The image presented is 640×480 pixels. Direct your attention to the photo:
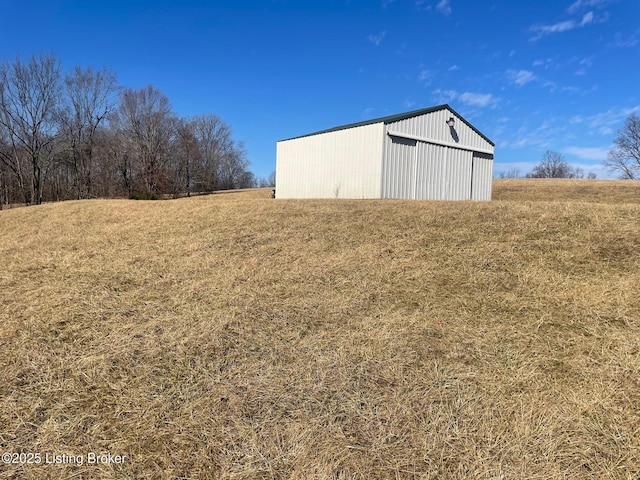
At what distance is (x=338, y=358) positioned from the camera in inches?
127

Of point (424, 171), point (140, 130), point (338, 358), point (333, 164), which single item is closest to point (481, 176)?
point (424, 171)

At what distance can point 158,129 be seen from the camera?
122ft

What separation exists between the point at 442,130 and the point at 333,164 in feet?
15.4

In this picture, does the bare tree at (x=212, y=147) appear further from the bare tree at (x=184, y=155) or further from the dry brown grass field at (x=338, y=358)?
the dry brown grass field at (x=338, y=358)

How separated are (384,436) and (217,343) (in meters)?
1.88

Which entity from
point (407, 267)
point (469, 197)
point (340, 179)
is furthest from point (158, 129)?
point (407, 267)

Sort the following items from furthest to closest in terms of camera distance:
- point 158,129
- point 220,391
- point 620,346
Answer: point 158,129 < point 620,346 < point 220,391

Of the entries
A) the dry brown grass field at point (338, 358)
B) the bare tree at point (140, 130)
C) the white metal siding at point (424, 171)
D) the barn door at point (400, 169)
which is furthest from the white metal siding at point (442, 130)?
the bare tree at point (140, 130)

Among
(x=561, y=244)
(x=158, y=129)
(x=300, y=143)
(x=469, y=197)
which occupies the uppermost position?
(x=158, y=129)

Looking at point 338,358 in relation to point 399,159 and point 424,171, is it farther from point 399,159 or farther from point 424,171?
point 424,171

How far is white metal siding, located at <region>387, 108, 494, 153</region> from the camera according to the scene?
1335cm

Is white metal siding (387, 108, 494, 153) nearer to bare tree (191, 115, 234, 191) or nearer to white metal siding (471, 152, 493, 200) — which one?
white metal siding (471, 152, 493, 200)

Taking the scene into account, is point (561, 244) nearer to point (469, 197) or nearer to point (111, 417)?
point (111, 417)

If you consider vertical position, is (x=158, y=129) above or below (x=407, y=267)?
above
